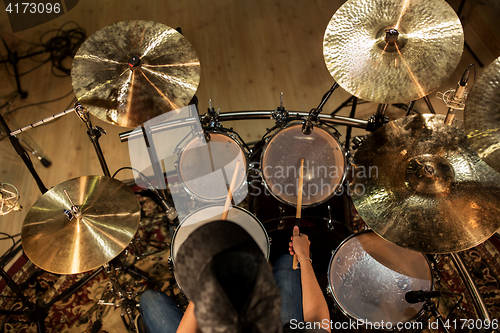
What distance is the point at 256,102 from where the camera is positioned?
9.64 ft

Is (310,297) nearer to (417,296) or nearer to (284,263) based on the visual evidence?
(284,263)

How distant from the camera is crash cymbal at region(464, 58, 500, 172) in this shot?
1146 millimetres

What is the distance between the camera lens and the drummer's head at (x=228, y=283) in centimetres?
76

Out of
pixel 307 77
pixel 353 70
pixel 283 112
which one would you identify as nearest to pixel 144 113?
pixel 283 112

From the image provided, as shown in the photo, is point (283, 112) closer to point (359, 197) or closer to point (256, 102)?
point (359, 197)

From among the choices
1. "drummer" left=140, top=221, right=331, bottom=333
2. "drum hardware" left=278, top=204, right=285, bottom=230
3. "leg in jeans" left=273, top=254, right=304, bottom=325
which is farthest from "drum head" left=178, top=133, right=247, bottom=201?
"drummer" left=140, top=221, right=331, bottom=333

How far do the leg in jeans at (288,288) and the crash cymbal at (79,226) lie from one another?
72 cm

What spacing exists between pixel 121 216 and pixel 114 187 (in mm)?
166

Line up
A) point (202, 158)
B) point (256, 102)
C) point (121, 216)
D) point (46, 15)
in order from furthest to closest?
point (46, 15) → point (256, 102) → point (202, 158) → point (121, 216)

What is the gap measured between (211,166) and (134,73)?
0.61 metres

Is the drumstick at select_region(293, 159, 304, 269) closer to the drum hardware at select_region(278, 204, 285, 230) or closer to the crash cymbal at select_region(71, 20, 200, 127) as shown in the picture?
the drum hardware at select_region(278, 204, 285, 230)

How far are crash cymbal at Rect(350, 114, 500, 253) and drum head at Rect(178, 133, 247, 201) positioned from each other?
659 millimetres

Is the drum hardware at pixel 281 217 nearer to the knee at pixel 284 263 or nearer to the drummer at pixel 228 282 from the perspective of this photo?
the knee at pixel 284 263

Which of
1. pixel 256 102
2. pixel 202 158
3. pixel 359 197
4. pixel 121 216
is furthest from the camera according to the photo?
pixel 256 102
